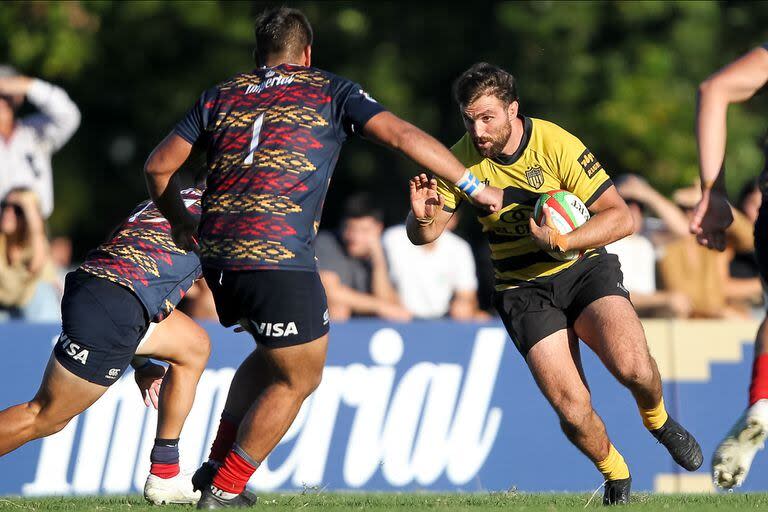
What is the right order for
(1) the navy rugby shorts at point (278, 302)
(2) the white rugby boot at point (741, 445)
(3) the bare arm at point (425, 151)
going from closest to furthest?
(2) the white rugby boot at point (741, 445)
(3) the bare arm at point (425, 151)
(1) the navy rugby shorts at point (278, 302)

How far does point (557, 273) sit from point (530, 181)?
0.55 metres

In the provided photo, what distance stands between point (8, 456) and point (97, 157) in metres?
12.0

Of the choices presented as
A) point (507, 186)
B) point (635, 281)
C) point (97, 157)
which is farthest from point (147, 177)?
point (97, 157)

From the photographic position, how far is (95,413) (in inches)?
402

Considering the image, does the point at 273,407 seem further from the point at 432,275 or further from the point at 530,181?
the point at 432,275

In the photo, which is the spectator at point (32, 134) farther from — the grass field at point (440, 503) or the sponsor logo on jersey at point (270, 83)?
the sponsor logo on jersey at point (270, 83)

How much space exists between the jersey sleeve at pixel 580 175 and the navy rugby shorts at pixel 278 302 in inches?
67.2

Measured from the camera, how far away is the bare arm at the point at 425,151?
6363 mm

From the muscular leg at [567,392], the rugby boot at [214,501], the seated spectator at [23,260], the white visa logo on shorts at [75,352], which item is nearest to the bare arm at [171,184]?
the white visa logo on shorts at [75,352]

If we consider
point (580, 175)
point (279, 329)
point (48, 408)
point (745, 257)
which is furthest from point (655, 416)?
point (745, 257)

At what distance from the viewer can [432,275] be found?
1227 centimetres

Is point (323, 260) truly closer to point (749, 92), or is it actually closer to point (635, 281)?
point (635, 281)

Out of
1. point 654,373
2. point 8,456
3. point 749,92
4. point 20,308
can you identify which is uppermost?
point 749,92

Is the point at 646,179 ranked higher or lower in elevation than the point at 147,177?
lower
